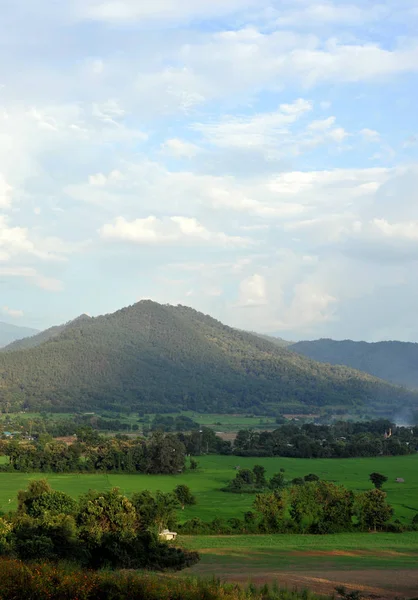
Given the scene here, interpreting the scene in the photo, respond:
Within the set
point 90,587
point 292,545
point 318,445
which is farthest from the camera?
point 318,445

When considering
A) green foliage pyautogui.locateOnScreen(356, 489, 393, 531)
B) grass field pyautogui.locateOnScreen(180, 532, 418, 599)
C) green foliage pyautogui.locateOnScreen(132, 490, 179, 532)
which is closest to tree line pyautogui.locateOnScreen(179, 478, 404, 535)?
green foliage pyautogui.locateOnScreen(356, 489, 393, 531)

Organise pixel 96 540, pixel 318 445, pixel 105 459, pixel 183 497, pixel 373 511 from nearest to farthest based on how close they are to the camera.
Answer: pixel 96 540, pixel 373 511, pixel 183 497, pixel 105 459, pixel 318 445

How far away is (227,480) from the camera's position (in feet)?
221

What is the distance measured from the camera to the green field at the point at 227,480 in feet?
173

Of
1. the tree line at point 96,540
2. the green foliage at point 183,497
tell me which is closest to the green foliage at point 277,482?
the green foliage at point 183,497

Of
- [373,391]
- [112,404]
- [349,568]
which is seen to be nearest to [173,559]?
[349,568]

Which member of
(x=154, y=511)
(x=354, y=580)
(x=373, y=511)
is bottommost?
(x=373, y=511)

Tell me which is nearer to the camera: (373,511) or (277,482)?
(373,511)

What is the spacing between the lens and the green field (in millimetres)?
52688

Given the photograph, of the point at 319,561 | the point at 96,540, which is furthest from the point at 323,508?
the point at 96,540

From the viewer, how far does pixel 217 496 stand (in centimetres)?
5834

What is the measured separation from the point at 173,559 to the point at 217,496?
30.6m

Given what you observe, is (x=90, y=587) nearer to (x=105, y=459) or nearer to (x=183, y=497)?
(x=183, y=497)

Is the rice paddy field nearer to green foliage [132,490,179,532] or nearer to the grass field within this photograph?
the grass field
